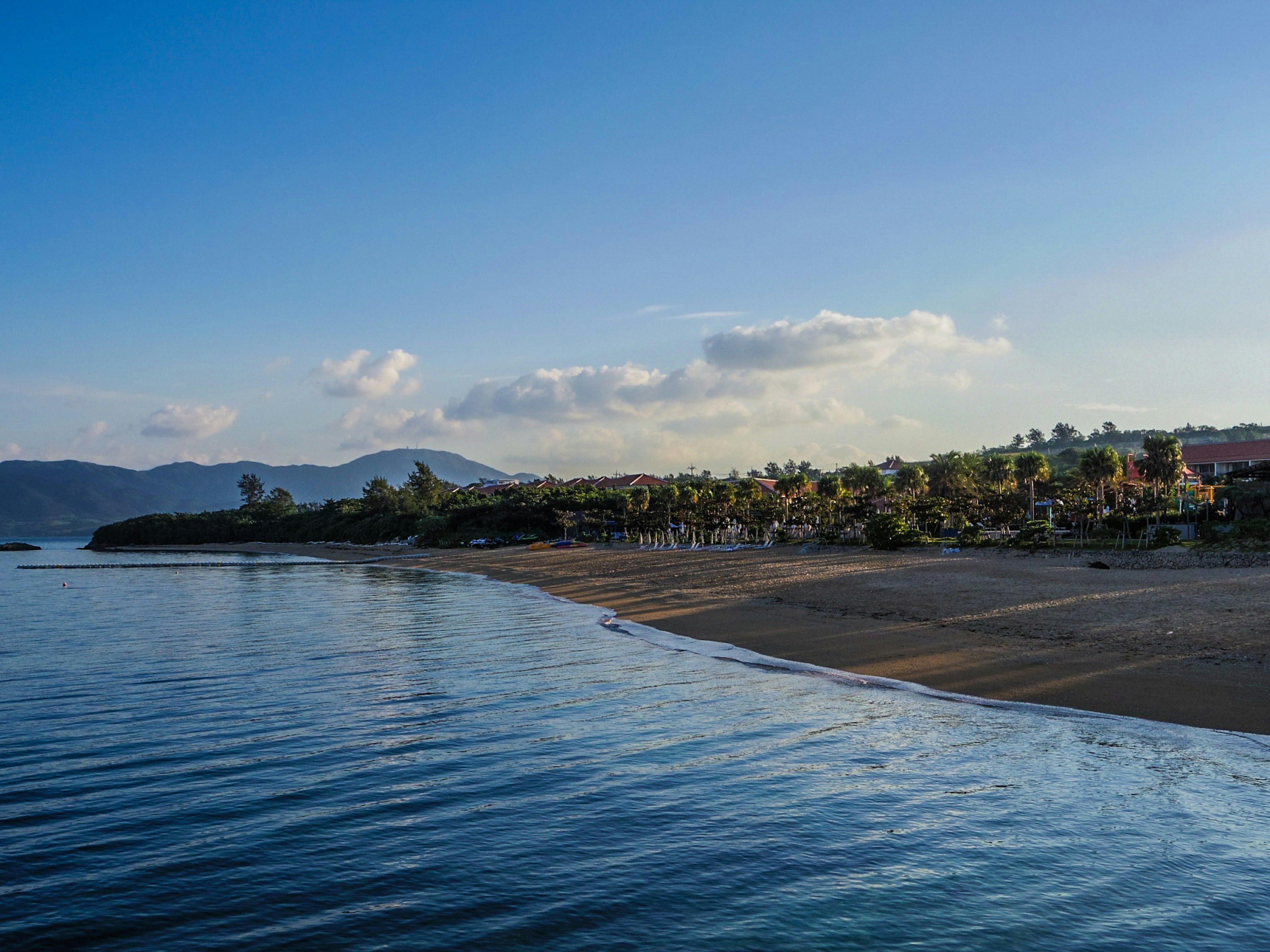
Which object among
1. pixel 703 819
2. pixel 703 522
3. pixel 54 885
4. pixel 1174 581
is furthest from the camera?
pixel 703 522

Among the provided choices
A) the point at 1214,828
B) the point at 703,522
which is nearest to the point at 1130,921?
the point at 1214,828

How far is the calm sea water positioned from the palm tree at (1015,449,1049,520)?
180 feet

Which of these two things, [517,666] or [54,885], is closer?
[54,885]

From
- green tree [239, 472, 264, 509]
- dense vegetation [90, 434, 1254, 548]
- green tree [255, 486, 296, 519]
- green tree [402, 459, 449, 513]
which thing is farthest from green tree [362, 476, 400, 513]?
green tree [239, 472, 264, 509]

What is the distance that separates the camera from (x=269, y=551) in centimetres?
11906

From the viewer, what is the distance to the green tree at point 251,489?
168m

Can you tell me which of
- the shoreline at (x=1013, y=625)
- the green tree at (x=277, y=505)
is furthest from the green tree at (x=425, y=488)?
the shoreline at (x=1013, y=625)

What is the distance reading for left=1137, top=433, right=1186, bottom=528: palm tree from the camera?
166ft

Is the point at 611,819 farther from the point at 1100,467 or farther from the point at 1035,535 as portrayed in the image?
the point at 1100,467

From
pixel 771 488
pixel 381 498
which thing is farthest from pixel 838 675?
pixel 381 498

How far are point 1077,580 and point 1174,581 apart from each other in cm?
284

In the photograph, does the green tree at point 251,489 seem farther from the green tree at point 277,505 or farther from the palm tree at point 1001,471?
the palm tree at point 1001,471

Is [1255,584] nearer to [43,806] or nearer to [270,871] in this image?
[270,871]

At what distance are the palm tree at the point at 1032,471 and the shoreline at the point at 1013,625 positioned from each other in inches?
918
